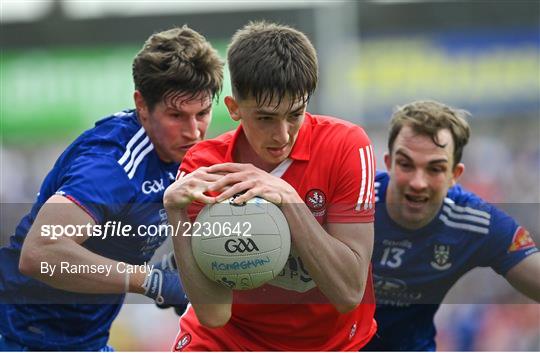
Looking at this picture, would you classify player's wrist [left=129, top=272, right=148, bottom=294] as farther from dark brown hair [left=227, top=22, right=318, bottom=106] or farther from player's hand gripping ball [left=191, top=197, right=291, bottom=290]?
dark brown hair [left=227, top=22, right=318, bottom=106]

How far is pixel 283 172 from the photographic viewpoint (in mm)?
4691

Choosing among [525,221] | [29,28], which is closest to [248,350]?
[525,221]

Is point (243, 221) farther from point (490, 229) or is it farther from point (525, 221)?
point (525, 221)

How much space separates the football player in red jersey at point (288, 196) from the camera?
4.35 metres

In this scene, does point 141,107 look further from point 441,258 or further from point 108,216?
point 441,258

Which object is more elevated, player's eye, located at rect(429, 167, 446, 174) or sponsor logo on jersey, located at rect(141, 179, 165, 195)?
sponsor logo on jersey, located at rect(141, 179, 165, 195)

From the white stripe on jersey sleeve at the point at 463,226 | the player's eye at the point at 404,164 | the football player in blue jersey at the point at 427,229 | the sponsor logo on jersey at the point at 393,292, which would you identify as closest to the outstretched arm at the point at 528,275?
the football player in blue jersey at the point at 427,229

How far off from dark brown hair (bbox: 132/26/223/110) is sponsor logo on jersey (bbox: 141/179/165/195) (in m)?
0.47

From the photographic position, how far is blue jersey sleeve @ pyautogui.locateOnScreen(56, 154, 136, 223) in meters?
5.11

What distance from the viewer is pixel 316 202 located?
467 centimetres

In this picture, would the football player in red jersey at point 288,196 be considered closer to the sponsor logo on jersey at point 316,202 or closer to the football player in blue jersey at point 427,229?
the sponsor logo on jersey at point 316,202

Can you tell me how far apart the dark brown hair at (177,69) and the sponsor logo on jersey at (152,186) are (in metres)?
0.47

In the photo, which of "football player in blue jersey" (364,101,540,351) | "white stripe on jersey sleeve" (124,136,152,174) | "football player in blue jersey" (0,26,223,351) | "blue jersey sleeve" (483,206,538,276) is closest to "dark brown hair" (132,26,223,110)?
"football player in blue jersey" (0,26,223,351)

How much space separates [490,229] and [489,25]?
1844 centimetres
